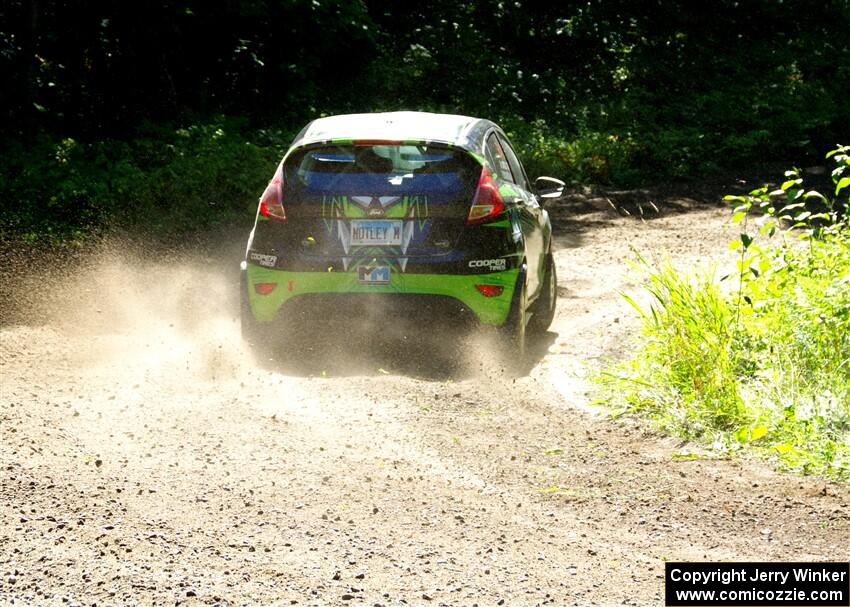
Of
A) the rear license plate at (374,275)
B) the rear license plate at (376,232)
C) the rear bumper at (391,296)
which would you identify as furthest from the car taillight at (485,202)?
the rear license plate at (374,275)

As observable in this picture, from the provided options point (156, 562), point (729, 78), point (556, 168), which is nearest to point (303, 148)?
point (156, 562)

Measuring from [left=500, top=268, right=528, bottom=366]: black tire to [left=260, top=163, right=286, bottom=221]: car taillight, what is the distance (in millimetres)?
1675

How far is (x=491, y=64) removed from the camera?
77.4 feet

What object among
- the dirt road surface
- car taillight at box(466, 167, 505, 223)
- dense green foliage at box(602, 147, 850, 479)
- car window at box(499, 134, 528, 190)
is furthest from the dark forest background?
dense green foliage at box(602, 147, 850, 479)

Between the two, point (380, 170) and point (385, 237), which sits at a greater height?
point (380, 170)

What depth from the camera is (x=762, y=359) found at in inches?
311

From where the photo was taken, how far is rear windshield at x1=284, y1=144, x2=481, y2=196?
8625mm

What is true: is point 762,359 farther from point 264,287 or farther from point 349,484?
point 264,287

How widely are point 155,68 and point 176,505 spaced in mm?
15151

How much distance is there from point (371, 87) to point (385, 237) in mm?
14226

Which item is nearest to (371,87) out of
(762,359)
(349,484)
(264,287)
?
(264,287)

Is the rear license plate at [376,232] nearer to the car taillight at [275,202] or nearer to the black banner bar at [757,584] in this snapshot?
the car taillight at [275,202]

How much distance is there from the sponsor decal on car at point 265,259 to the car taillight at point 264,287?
0.12 metres

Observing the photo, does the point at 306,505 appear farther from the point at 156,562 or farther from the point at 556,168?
the point at 556,168
